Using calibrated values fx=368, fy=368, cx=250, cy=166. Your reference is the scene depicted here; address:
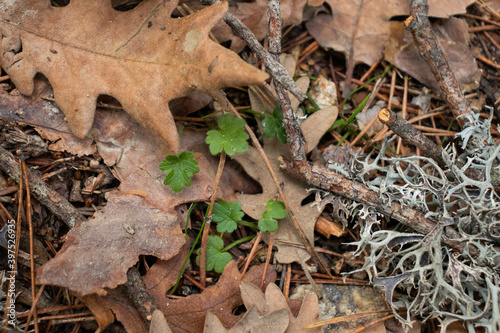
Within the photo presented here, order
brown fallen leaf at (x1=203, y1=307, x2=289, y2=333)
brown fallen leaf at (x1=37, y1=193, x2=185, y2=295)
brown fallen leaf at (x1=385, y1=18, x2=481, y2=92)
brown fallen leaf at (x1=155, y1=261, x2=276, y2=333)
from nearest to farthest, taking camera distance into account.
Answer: brown fallen leaf at (x1=37, y1=193, x2=185, y2=295) < brown fallen leaf at (x1=203, y1=307, x2=289, y2=333) < brown fallen leaf at (x1=155, y1=261, x2=276, y2=333) < brown fallen leaf at (x1=385, y1=18, x2=481, y2=92)

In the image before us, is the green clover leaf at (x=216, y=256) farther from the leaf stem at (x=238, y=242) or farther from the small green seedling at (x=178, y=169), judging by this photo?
the small green seedling at (x=178, y=169)

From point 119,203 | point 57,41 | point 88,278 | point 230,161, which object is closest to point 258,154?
point 230,161

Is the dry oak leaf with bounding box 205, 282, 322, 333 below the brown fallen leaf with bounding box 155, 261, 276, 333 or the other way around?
the other way around

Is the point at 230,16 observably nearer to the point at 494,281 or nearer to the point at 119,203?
the point at 119,203

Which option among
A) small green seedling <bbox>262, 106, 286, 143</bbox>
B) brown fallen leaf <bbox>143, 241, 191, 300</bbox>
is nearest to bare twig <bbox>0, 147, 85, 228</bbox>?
brown fallen leaf <bbox>143, 241, 191, 300</bbox>

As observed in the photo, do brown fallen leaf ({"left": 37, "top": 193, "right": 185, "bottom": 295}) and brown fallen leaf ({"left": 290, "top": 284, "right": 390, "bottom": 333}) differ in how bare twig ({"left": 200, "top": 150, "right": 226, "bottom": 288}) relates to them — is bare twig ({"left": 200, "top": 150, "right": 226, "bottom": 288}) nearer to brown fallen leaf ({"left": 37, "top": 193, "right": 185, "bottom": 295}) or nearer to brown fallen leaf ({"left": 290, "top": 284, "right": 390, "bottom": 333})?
brown fallen leaf ({"left": 37, "top": 193, "right": 185, "bottom": 295})

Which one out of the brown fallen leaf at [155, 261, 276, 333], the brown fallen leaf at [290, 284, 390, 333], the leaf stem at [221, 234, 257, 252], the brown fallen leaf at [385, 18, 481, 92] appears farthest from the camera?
the brown fallen leaf at [385, 18, 481, 92]
